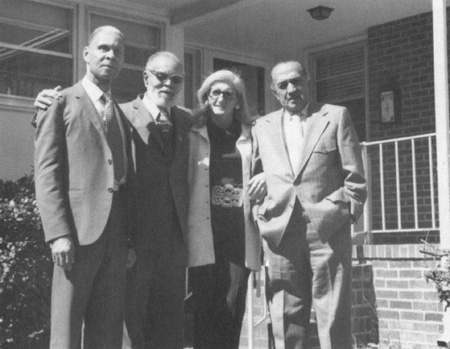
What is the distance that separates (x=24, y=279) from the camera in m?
6.66

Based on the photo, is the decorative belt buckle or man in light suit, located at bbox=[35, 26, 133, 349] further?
the decorative belt buckle

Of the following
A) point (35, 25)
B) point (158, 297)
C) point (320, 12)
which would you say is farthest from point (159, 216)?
point (320, 12)

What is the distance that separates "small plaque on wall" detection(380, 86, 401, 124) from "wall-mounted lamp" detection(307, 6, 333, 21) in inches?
49.3

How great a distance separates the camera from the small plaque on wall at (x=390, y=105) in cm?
1043

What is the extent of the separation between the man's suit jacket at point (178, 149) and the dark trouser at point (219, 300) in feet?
1.10

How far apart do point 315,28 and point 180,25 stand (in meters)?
1.89

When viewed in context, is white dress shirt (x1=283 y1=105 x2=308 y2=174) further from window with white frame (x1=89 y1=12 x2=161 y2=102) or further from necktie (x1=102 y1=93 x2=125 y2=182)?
window with white frame (x1=89 y1=12 x2=161 y2=102)

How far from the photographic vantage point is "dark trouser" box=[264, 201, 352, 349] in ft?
16.0

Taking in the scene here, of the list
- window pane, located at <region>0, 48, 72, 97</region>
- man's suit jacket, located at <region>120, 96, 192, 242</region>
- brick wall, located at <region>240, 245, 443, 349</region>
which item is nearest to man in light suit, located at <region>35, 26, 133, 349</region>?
man's suit jacket, located at <region>120, 96, 192, 242</region>

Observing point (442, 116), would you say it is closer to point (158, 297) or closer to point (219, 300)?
point (219, 300)

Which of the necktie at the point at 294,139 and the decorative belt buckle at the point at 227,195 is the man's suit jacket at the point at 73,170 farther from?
the necktie at the point at 294,139

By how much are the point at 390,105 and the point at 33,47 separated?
429cm

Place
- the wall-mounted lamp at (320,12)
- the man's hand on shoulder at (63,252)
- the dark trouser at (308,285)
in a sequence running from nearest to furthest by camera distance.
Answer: the man's hand on shoulder at (63,252)
the dark trouser at (308,285)
the wall-mounted lamp at (320,12)

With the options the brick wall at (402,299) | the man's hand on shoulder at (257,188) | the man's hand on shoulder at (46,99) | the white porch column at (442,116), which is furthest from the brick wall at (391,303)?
the man's hand on shoulder at (46,99)
